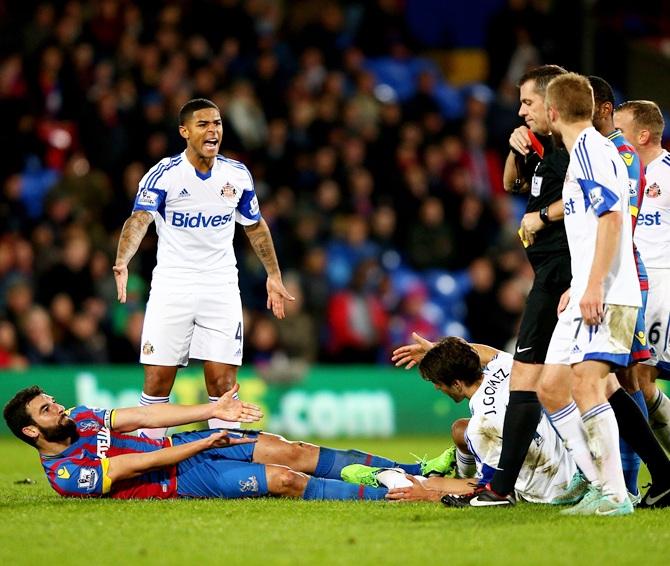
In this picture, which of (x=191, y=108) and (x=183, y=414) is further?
(x=191, y=108)

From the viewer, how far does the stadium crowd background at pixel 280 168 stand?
48.3 ft

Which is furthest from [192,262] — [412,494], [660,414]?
[660,414]

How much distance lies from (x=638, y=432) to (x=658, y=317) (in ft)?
4.58

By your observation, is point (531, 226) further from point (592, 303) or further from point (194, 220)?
point (194, 220)

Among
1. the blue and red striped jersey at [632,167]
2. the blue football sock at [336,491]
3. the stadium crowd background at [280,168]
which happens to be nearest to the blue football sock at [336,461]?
the blue football sock at [336,491]

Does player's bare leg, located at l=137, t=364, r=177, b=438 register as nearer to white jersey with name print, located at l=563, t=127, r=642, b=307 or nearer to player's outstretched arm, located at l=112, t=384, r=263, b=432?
player's outstretched arm, located at l=112, t=384, r=263, b=432

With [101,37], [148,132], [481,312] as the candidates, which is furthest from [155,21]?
[481,312]

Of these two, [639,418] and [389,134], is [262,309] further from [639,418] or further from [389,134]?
[639,418]

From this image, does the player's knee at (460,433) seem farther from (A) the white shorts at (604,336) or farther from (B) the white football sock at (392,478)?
(A) the white shorts at (604,336)

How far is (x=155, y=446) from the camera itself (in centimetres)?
808

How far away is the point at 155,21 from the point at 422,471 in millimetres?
10302

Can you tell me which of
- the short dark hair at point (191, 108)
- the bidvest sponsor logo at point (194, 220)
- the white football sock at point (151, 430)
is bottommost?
the white football sock at point (151, 430)

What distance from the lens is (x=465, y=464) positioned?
8.41 meters

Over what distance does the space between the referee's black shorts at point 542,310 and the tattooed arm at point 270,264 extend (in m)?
2.51
